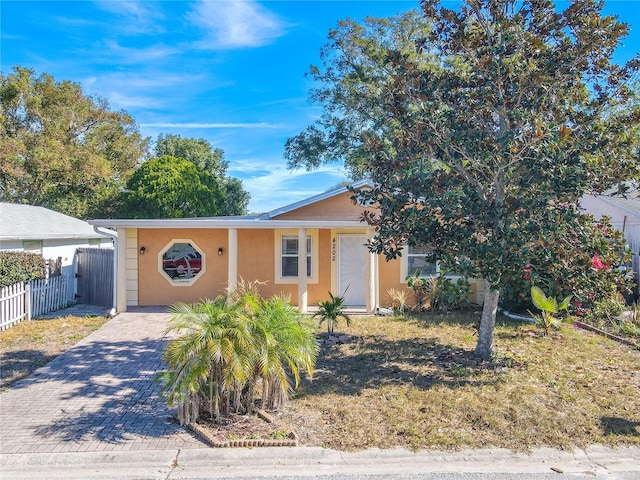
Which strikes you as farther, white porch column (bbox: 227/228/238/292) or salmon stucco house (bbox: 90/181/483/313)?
salmon stucco house (bbox: 90/181/483/313)

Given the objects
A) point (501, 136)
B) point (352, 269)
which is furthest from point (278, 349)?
point (352, 269)

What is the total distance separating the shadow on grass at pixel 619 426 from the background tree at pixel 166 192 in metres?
23.2

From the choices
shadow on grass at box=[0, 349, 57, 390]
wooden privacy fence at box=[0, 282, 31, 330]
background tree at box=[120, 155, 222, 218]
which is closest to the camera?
shadow on grass at box=[0, 349, 57, 390]

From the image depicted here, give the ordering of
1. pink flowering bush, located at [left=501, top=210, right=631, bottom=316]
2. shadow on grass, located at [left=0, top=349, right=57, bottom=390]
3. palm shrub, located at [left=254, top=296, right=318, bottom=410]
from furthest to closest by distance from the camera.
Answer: shadow on grass, located at [left=0, top=349, right=57, bottom=390] → pink flowering bush, located at [left=501, top=210, right=631, bottom=316] → palm shrub, located at [left=254, top=296, right=318, bottom=410]

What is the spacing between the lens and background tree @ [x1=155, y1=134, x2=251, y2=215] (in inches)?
1268

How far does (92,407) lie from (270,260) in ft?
24.5

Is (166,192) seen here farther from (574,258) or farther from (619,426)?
(619,426)

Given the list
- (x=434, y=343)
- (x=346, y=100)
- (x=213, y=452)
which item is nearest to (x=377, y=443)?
(x=213, y=452)

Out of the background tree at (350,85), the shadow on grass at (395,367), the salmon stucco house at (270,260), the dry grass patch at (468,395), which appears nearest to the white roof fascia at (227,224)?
the salmon stucco house at (270,260)

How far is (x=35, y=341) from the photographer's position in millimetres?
9109

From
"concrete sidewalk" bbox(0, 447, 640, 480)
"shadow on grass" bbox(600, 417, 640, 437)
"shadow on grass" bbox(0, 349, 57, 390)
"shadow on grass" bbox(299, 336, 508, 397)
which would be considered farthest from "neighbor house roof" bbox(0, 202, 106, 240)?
"shadow on grass" bbox(600, 417, 640, 437)

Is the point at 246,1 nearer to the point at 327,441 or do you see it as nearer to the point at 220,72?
the point at 220,72

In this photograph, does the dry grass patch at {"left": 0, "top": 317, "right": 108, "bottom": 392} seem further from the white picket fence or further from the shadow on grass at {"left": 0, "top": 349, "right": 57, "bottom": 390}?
the white picket fence

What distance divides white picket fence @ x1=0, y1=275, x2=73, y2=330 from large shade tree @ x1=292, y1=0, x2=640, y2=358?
29.8ft
